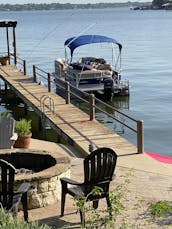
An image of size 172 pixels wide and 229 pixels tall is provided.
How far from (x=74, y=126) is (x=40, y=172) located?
20.2 feet

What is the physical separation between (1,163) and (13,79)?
58.4 feet

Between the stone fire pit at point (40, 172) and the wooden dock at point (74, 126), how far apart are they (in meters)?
2.66

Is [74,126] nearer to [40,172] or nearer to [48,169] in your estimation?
[48,169]

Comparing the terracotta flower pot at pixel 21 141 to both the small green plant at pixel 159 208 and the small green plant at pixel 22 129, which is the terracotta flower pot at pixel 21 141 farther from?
the small green plant at pixel 159 208

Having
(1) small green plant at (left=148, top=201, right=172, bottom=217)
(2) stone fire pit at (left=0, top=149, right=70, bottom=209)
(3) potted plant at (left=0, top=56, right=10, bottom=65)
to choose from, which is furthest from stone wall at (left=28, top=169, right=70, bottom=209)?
(3) potted plant at (left=0, top=56, right=10, bottom=65)

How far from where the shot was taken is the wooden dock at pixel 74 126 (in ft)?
40.9

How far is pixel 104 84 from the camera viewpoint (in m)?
26.8

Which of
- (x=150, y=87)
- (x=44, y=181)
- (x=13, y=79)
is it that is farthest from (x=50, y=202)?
(x=150, y=87)

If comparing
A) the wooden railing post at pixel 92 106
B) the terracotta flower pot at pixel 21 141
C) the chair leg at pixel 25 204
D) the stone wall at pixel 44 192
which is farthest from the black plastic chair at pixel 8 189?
the wooden railing post at pixel 92 106

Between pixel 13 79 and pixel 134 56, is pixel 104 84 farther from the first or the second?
pixel 134 56

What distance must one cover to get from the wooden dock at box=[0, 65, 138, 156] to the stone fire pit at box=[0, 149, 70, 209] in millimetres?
2661

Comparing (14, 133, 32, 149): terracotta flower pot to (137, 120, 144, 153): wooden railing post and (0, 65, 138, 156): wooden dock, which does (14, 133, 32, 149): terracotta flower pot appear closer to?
(0, 65, 138, 156): wooden dock

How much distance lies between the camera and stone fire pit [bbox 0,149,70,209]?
8164 millimetres

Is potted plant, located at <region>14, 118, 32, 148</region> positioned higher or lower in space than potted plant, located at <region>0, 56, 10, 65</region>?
higher
